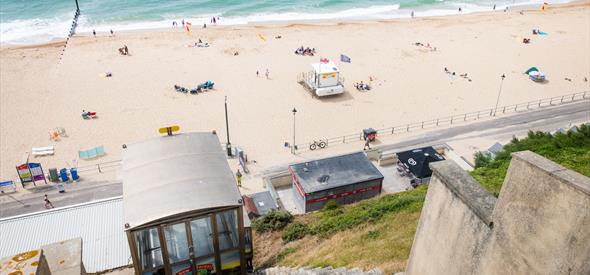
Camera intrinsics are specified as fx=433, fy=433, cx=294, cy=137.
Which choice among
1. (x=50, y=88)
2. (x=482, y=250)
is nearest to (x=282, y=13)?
(x=50, y=88)

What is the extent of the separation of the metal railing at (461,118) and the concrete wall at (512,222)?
2010 cm

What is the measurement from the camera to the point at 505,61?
41719 mm

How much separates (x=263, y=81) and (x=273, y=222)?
2296 cm

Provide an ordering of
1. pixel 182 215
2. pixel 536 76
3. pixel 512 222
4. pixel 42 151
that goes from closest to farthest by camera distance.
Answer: pixel 512 222 < pixel 182 215 < pixel 42 151 < pixel 536 76

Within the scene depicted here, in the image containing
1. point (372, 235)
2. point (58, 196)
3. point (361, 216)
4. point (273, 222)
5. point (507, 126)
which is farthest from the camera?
point (507, 126)

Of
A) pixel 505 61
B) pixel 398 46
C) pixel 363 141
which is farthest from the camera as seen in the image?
pixel 398 46

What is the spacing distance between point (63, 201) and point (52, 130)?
956 centimetres

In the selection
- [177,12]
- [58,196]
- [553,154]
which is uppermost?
[553,154]

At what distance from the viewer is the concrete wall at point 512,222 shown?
4.96 meters

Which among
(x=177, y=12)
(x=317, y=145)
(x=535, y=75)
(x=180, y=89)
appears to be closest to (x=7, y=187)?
(x=180, y=89)

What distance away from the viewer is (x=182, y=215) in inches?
356

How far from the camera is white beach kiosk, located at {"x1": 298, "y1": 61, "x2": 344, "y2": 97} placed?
34438 millimetres

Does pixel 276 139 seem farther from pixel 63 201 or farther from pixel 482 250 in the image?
pixel 482 250

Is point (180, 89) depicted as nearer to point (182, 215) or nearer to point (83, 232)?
point (83, 232)
